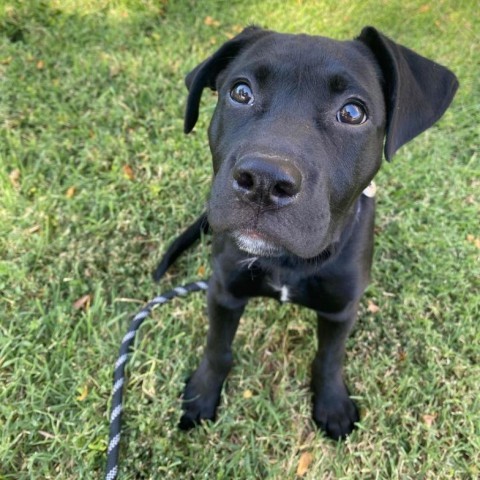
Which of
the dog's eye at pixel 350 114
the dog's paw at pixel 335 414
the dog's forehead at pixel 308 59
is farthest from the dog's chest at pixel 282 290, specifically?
the dog's forehead at pixel 308 59

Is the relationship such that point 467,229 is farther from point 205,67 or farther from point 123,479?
point 123,479

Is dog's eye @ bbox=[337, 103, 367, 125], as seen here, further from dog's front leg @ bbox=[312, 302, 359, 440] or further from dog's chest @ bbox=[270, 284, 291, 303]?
dog's front leg @ bbox=[312, 302, 359, 440]

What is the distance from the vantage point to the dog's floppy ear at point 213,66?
2414 mm

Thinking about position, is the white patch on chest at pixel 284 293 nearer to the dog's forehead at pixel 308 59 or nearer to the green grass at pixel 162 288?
the green grass at pixel 162 288

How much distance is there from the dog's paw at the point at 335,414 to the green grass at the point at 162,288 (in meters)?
0.06

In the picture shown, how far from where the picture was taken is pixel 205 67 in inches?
95.3

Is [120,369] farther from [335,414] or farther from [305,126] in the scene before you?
[305,126]

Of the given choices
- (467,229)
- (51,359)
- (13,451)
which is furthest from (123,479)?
(467,229)

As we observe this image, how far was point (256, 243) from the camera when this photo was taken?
1.91 m

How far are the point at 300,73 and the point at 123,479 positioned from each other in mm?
2126

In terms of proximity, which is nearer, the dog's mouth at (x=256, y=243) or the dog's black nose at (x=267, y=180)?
the dog's black nose at (x=267, y=180)

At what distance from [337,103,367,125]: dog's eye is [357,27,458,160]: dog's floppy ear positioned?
0.17 metres

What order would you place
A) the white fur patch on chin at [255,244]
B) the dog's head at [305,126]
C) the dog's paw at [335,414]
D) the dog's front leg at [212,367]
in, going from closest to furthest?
1. the dog's head at [305,126]
2. the white fur patch on chin at [255,244]
3. the dog's front leg at [212,367]
4. the dog's paw at [335,414]

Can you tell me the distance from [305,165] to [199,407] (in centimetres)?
169
